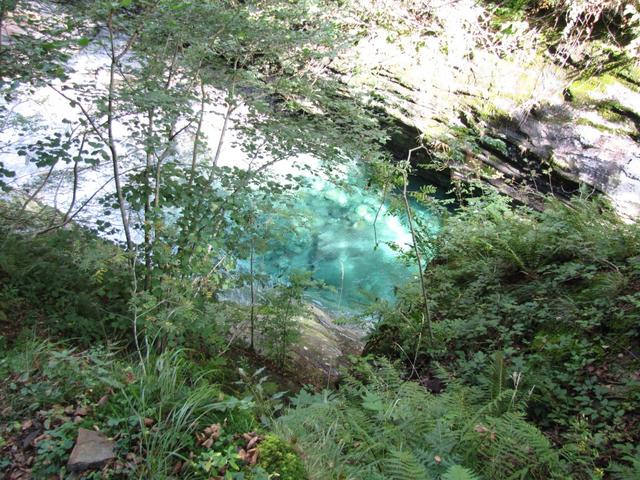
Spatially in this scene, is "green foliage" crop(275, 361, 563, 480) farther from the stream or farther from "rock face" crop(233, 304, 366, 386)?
the stream

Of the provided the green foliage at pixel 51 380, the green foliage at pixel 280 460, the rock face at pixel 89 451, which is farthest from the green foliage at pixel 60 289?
the green foliage at pixel 280 460

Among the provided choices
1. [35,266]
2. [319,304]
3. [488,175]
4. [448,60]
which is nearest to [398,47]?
[448,60]

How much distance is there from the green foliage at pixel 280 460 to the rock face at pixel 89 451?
67 centimetres

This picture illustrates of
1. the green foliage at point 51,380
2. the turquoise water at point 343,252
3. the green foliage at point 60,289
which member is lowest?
the turquoise water at point 343,252

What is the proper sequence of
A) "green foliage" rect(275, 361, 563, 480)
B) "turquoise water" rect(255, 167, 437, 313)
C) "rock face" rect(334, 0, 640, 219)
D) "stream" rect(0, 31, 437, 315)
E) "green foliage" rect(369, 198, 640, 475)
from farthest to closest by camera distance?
"rock face" rect(334, 0, 640, 219), "turquoise water" rect(255, 167, 437, 313), "stream" rect(0, 31, 437, 315), "green foliage" rect(369, 198, 640, 475), "green foliage" rect(275, 361, 563, 480)

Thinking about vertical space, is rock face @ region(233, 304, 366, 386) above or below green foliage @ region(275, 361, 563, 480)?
below

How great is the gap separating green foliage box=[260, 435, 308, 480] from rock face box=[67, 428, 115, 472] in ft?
2.20

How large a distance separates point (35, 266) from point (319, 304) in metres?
4.53

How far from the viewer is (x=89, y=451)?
6.57 ft

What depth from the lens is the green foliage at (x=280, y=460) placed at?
1977 millimetres

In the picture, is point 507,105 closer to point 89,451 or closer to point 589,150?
point 589,150

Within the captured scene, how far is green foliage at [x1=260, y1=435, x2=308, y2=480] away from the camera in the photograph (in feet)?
6.48

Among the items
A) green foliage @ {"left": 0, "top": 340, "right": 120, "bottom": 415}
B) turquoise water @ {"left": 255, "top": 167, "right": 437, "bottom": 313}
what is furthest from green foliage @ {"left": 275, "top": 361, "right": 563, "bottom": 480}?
turquoise water @ {"left": 255, "top": 167, "right": 437, "bottom": 313}

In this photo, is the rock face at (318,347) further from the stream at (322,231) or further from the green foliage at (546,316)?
the green foliage at (546,316)
